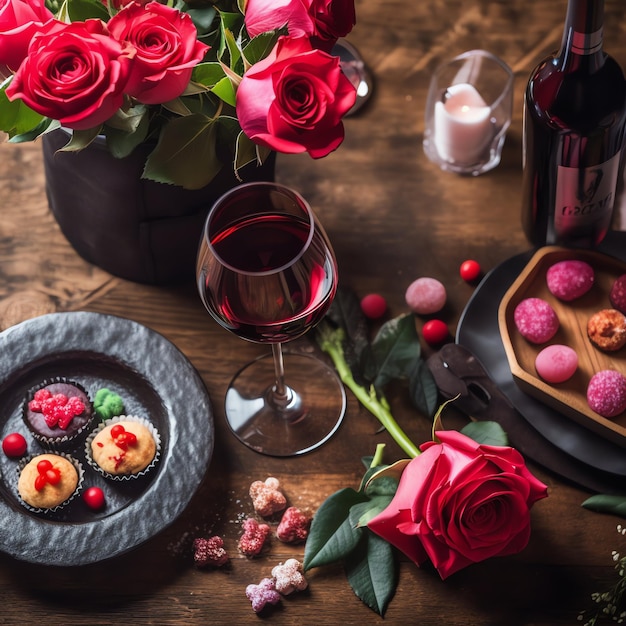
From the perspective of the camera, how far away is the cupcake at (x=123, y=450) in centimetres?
93

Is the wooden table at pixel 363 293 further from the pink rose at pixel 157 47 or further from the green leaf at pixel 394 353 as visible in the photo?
the pink rose at pixel 157 47

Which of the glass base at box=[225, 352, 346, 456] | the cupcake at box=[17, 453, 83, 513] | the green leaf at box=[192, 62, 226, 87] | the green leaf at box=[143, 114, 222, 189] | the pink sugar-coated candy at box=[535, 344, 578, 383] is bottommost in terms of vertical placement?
the glass base at box=[225, 352, 346, 456]

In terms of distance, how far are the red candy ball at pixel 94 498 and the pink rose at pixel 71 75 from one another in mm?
404

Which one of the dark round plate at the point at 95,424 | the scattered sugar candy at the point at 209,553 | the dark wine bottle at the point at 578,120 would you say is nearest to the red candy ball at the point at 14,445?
the dark round plate at the point at 95,424

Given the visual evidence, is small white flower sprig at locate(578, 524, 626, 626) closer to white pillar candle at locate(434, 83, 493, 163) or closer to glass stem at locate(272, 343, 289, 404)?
glass stem at locate(272, 343, 289, 404)

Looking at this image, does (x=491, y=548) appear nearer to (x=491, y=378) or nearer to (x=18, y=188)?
(x=491, y=378)

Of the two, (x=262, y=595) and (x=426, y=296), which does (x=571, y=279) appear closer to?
(x=426, y=296)

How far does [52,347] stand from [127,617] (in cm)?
32

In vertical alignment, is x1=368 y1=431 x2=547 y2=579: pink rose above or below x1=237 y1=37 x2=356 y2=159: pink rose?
below

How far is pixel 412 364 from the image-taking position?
102 cm

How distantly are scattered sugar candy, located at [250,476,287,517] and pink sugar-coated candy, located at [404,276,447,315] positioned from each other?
0.28m

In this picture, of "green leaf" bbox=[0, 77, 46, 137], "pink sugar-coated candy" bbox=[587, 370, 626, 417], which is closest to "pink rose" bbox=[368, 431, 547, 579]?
"pink sugar-coated candy" bbox=[587, 370, 626, 417]

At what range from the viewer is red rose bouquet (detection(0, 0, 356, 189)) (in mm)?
740

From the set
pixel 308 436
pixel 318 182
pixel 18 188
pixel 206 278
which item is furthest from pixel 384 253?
pixel 18 188
